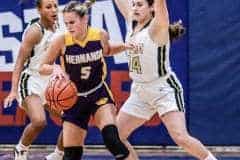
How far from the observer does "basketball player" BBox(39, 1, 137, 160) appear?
661 cm

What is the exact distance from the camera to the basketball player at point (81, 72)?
661 cm

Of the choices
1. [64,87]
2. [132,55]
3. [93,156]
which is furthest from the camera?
[93,156]

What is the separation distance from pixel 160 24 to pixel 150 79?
23.2 inches

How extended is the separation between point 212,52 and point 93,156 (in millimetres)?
2099

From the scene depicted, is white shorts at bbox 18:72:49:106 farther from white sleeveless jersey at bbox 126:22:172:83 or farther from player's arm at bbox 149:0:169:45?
player's arm at bbox 149:0:169:45

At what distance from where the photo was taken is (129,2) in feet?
23.7

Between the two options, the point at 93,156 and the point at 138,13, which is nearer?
the point at 138,13

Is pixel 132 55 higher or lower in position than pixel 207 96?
higher

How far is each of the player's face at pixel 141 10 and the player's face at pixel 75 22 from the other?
54 centimetres

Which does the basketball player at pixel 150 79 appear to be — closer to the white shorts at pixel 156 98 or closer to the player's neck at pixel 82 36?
the white shorts at pixel 156 98

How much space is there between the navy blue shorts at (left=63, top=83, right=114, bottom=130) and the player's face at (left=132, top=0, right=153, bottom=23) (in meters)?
0.81

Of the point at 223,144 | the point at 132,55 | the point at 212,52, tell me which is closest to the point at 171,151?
the point at 223,144

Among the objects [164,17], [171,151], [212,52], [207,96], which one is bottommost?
[171,151]

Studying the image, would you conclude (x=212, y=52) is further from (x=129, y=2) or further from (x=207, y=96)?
(x=129, y=2)
